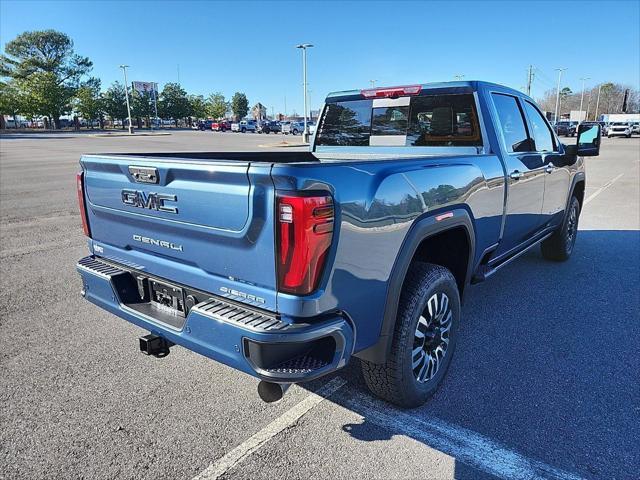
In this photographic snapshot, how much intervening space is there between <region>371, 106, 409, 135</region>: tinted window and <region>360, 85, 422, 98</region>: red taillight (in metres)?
0.12

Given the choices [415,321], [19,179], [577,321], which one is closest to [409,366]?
[415,321]

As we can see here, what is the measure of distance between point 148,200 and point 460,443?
2.13m

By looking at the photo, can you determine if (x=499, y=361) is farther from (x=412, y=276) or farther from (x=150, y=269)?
(x=150, y=269)

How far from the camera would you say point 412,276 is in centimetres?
281

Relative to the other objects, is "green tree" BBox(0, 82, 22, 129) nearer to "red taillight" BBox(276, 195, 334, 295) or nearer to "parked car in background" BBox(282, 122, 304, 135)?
"parked car in background" BBox(282, 122, 304, 135)

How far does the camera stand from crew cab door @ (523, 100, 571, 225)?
4.68 meters

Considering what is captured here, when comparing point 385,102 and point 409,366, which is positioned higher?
point 385,102

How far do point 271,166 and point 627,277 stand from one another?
16.7ft

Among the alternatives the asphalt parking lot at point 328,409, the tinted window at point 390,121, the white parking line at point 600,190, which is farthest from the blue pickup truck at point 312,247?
the white parking line at point 600,190

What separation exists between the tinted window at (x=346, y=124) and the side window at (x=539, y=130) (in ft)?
4.99

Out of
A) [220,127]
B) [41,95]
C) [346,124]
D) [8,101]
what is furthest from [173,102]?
[346,124]

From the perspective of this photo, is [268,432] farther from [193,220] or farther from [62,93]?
[62,93]

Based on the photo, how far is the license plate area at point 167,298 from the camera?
2604 millimetres

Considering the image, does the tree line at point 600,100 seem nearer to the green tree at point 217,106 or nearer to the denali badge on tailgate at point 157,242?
the green tree at point 217,106
